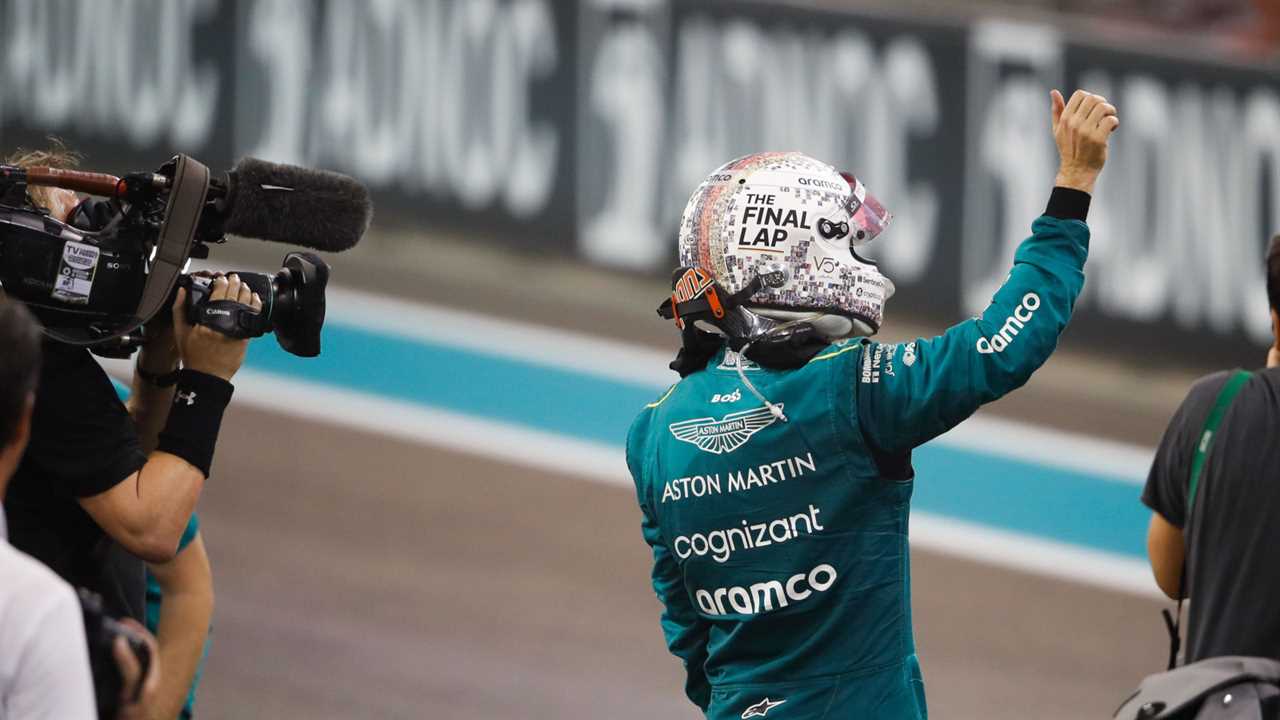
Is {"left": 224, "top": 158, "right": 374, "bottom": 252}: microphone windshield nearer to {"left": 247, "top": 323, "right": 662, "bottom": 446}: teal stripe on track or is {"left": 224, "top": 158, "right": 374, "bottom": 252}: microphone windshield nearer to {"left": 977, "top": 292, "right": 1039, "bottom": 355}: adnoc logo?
{"left": 977, "top": 292, "right": 1039, "bottom": 355}: adnoc logo

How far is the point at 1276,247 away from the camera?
10.1 feet

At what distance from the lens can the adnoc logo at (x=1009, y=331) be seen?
2.69 metres

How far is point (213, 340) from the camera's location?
3.05m

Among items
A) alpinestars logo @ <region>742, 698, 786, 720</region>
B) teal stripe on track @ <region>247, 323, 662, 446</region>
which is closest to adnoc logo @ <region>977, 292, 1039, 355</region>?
alpinestars logo @ <region>742, 698, 786, 720</region>

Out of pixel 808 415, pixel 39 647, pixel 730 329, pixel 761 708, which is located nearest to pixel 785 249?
pixel 730 329

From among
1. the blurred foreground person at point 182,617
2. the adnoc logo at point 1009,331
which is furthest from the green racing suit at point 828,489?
the blurred foreground person at point 182,617

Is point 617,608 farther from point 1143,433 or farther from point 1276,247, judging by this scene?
point 1276,247

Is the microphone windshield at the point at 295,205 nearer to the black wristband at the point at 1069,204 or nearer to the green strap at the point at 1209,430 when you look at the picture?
the black wristband at the point at 1069,204

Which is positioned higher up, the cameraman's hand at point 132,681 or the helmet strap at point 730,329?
the helmet strap at point 730,329

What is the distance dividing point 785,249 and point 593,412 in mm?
4879

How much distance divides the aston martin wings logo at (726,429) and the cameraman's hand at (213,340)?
32.5 inches

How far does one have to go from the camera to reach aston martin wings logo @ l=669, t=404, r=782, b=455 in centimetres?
288

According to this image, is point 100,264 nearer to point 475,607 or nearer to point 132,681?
point 132,681

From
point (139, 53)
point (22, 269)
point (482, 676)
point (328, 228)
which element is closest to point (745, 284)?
point (328, 228)
